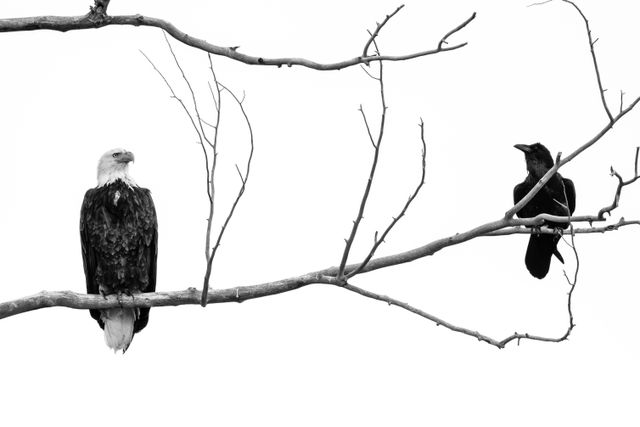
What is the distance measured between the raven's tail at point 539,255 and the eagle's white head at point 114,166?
3421 millimetres

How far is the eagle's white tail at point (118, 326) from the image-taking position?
7.29 metres

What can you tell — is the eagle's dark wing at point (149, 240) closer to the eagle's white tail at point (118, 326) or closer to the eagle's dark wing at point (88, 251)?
the eagle's white tail at point (118, 326)

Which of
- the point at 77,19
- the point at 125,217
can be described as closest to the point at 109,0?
the point at 77,19

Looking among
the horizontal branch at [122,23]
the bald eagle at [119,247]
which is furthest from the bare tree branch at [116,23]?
the bald eagle at [119,247]

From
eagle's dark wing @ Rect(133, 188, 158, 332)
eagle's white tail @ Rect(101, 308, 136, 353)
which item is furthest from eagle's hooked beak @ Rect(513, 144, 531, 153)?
eagle's white tail @ Rect(101, 308, 136, 353)

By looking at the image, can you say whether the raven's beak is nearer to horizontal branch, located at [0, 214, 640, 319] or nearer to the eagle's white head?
the eagle's white head

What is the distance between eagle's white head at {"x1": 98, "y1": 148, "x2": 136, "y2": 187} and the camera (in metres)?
7.40

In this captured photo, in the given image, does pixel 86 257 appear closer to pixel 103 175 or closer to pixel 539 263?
pixel 103 175

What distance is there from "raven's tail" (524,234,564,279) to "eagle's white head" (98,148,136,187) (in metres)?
3.42

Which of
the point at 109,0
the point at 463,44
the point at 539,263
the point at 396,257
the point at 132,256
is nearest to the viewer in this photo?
the point at 463,44

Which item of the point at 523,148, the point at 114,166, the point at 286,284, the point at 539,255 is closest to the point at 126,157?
the point at 114,166

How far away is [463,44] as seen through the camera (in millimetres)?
4117

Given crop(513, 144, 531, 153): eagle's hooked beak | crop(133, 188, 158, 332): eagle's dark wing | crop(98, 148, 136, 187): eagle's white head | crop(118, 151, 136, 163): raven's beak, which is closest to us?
crop(133, 188, 158, 332): eagle's dark wing

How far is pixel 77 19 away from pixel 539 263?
523 centimetres
